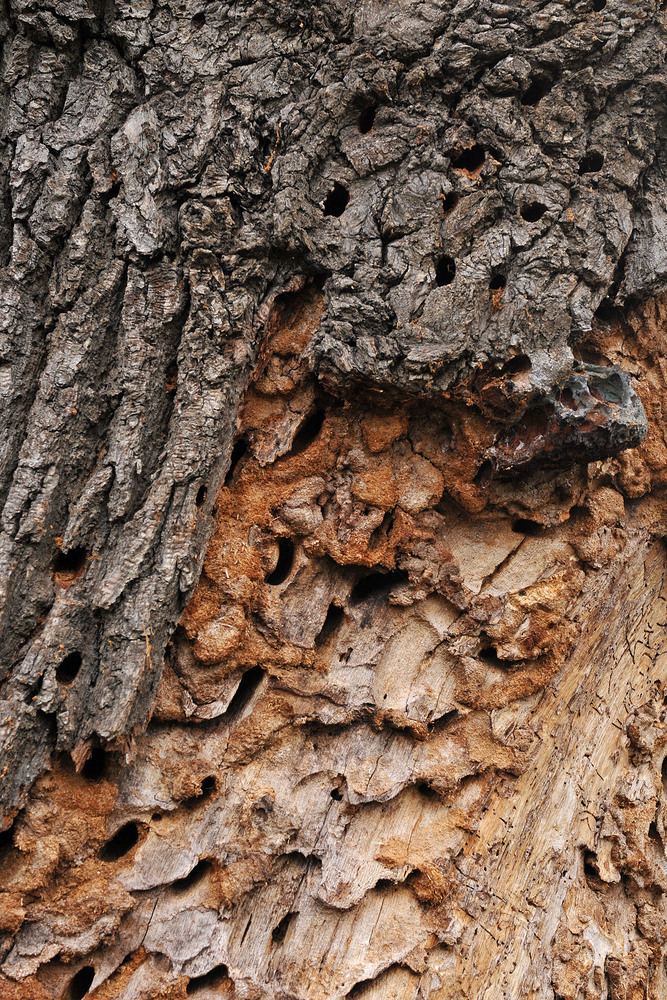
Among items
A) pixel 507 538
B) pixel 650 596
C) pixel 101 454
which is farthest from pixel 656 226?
pixel 101 454

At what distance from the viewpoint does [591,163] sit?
3186mm

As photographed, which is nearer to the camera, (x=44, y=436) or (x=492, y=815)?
(x=44, y=436)

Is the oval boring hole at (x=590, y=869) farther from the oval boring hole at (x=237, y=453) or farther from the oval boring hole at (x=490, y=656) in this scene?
the oval boring hole at (x=237, y=453)

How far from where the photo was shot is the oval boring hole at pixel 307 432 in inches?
124

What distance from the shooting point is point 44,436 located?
2822mm

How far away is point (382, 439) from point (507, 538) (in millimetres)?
803

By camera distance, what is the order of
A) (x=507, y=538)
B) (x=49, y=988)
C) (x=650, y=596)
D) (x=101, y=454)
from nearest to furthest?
(x=49, y=988)
(x=101, y=454)
(x=507, y=538)
(x=650, y=596)

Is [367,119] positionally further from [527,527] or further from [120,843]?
[120,843]

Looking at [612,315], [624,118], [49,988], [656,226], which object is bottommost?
[49,988]

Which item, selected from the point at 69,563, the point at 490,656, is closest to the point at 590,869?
the point at 490,656

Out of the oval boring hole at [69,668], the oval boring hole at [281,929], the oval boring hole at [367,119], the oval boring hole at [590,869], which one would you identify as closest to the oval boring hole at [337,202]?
the oval boring hole at [367,119]

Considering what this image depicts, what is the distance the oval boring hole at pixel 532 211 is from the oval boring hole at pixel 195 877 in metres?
3.16

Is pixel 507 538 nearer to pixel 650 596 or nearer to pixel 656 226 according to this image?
pixel 650 596

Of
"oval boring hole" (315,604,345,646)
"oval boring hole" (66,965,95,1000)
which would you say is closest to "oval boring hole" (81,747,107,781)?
"oval boring hole" (66,965,95,1000)
